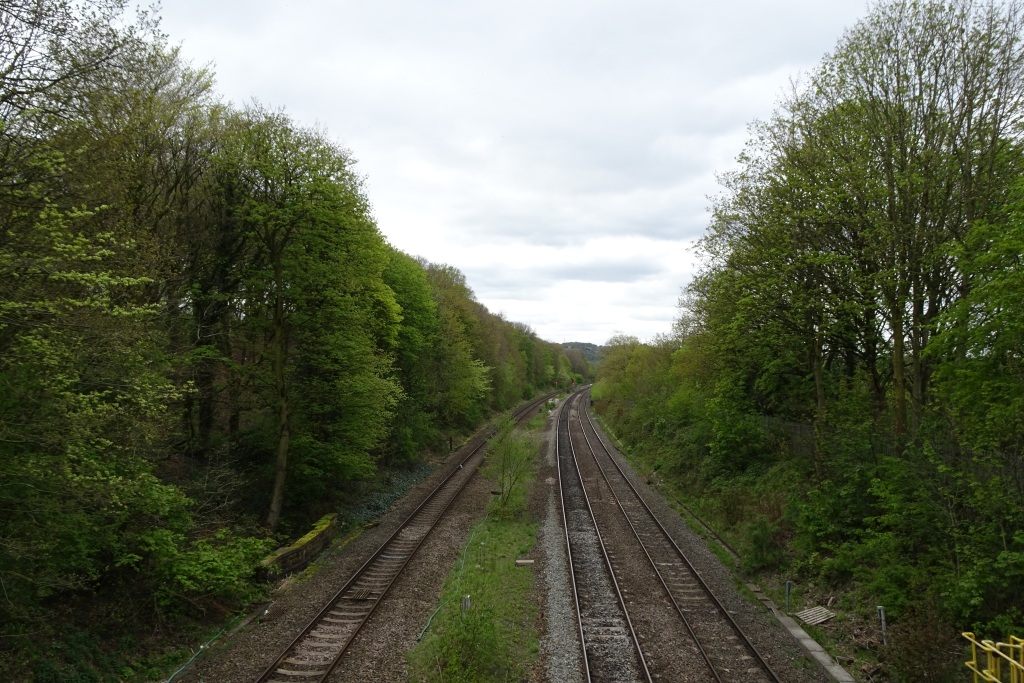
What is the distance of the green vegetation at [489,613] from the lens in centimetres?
952

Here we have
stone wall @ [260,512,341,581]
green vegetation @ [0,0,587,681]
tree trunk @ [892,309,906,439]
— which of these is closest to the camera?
green vegetation @ [0,0,587,681]

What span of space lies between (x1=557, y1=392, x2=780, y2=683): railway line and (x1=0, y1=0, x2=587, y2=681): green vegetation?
7.59 meters

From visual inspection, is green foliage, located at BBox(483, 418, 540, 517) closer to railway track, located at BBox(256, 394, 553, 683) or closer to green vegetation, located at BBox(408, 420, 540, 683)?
green vegetation, located at BBox(408, 420, 540, 683)

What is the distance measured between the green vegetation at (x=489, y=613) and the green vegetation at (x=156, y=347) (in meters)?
4.69

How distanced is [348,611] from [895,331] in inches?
574

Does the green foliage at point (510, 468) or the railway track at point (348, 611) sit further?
the green foliage at point (510, 468)

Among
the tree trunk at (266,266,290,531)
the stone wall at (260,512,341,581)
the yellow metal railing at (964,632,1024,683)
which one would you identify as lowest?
the stone wall at (260,512,341,581)

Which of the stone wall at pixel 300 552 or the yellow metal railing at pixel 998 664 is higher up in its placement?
the yellow metal railing at pixel 998 664

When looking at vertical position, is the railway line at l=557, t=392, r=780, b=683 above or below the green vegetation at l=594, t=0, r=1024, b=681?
below

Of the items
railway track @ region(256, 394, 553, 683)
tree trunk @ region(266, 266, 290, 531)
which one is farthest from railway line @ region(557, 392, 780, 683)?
tree trunk @ region(266, 266, 290, 531)

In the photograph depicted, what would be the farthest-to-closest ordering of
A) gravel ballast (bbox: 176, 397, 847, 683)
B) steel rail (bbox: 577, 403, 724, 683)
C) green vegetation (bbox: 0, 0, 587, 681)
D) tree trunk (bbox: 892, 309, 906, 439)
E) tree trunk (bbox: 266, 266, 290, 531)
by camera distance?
1. tree trunk (bbox: 266, 266, 290, 531)
2. tree trunk (bbox: 892, 309, 906, 439)
3. gravel ballast (bbox: 176, 397, 847, 683)
4. steel rail (bbox: 577, 403, 724, 683)
5. green vegetation (bbox: 0, 0, 587, 681)

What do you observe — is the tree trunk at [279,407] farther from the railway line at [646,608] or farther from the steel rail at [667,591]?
the steel rail at [667,591]

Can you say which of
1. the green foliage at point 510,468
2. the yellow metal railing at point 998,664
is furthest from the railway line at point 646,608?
the yellow metal railing at point 998,664

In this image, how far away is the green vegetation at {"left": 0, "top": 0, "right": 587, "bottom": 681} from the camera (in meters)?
8.11
